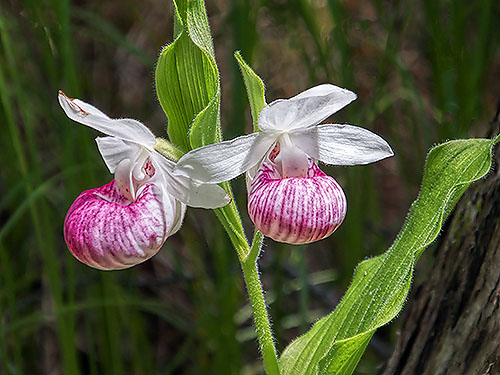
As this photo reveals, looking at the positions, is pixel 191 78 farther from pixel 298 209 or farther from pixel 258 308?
pixel 258 308

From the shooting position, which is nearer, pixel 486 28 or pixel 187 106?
pixel 187 106

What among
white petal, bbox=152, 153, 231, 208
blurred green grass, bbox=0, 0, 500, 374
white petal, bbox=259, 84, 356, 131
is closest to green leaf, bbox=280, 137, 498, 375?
white petal, bbox=259, 84, 356, 131

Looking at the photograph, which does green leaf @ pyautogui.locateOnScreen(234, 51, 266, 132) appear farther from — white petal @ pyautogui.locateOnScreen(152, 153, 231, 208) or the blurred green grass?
the blurred green grass

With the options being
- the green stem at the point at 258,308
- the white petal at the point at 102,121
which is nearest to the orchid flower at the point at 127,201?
the white petal at the point at 102,121

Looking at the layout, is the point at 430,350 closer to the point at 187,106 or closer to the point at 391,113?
the point at 187,106

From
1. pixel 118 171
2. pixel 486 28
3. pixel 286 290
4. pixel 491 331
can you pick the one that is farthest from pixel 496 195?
pixel 286 290

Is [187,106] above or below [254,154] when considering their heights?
above

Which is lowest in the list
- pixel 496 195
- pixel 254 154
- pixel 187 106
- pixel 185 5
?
pixel 496 195

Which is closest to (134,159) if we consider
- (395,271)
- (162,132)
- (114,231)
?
(114,231)
